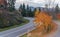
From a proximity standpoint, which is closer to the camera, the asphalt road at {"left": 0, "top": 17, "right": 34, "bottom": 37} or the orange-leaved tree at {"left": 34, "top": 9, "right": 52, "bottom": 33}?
the orange-leaved tree at {"left": 34, "top": 9, "right": 52, "bottom": 33}

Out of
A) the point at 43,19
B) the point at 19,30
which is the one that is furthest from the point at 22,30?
the point at 43,19

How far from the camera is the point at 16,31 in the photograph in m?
4.31

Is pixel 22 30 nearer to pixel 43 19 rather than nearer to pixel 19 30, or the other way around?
pixel 19 30

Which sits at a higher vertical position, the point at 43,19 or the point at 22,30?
the point at 43,19

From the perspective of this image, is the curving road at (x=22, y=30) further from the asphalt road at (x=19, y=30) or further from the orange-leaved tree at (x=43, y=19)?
the orange-leaved tree at (x=43, y=19)

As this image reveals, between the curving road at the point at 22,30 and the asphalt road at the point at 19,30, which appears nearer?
the curving road at the point at 22,30

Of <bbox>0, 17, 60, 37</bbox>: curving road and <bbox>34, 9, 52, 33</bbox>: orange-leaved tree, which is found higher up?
<bbox>34, 9, 52, 33</bbox>: orange-leaved tree

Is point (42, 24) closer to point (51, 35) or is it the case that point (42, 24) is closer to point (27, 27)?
point (51, 35)

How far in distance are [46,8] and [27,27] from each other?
0.81 m

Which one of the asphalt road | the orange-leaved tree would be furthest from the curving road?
the orange-leaved tree

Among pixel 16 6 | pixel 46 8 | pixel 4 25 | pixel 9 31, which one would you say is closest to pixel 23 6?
pixel 16 6

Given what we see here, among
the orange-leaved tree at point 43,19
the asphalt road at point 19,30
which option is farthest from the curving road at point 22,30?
the orange-leaved tree at point 43,19

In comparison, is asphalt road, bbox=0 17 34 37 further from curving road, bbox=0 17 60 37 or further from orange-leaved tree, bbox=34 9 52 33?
orange-leaved tree, bbox=34 9 52 33

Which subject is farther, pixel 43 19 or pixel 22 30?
pixel 22 30
